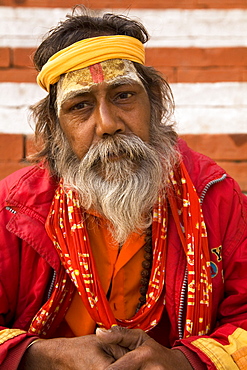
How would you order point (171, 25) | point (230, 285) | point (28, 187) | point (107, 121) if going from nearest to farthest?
point (107, 121) < point (230, 285) < point (28, 187) < point (171, 25)

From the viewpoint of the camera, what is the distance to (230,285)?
278cm

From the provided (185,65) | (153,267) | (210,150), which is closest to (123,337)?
(153,267)

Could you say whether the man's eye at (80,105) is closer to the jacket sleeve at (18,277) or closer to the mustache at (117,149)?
the mustache at (117,149)

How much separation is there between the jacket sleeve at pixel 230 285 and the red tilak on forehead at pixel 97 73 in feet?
2.56

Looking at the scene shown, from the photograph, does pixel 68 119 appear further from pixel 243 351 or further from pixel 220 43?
pixel 220 43

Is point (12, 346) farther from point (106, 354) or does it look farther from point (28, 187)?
point (28, 187)

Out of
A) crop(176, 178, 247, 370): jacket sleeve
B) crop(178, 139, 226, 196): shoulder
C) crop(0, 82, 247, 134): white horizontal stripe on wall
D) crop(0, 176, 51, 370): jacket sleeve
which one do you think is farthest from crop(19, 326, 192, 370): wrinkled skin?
crop(0, 82, 247, 134): white horizontal stripe on wall

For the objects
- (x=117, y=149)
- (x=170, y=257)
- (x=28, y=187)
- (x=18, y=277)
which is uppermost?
(x=117, y=149)

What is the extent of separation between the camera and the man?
Answer: 2.70 meters

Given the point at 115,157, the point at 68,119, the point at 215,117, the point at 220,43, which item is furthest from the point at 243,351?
the point at 220,43

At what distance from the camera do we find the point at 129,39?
9.29ft

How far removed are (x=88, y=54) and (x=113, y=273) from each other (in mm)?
1075

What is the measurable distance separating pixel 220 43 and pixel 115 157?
6.28ft

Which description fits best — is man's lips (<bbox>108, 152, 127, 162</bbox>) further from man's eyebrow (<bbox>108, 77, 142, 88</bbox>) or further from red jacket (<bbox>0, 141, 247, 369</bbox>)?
red jacket (<bbox>0, 141, 247, 369</bbox>)
